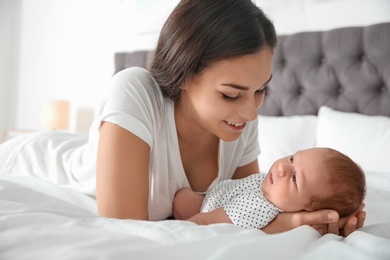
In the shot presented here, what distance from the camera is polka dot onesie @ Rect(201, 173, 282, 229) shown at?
1032 mm

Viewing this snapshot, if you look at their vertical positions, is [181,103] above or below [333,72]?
below

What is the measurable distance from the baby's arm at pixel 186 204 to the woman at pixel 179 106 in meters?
0.02

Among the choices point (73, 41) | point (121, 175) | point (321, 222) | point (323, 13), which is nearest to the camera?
point (321, 222)

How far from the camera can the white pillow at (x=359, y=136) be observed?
1943 mm

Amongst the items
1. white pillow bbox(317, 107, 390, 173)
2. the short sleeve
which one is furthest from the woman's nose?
white pillow bbox(317, 107, 390, 173)

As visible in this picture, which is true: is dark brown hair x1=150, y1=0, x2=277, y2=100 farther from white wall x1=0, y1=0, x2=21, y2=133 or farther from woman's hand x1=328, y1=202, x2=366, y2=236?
white wall x1=0, y1=0, x2=21, y2=133

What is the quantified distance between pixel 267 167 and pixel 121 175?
4.29ft

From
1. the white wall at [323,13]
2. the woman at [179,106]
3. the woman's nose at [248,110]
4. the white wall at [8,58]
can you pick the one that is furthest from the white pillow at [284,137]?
the white wall at [8,58]

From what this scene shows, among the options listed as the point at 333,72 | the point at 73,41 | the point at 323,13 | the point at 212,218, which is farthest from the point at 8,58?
the point at 212,218

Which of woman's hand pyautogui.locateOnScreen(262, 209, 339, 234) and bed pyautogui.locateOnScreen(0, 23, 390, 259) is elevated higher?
bed pyautogui.locateOnScreen(0, 23, 390, 259)

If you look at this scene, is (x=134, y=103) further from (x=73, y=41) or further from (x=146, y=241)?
(x=73, y=41)

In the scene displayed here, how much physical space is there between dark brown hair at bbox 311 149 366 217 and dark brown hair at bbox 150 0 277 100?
0.39 m

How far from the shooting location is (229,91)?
1.12m

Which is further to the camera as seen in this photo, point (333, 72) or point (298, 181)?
point (333, 72)
